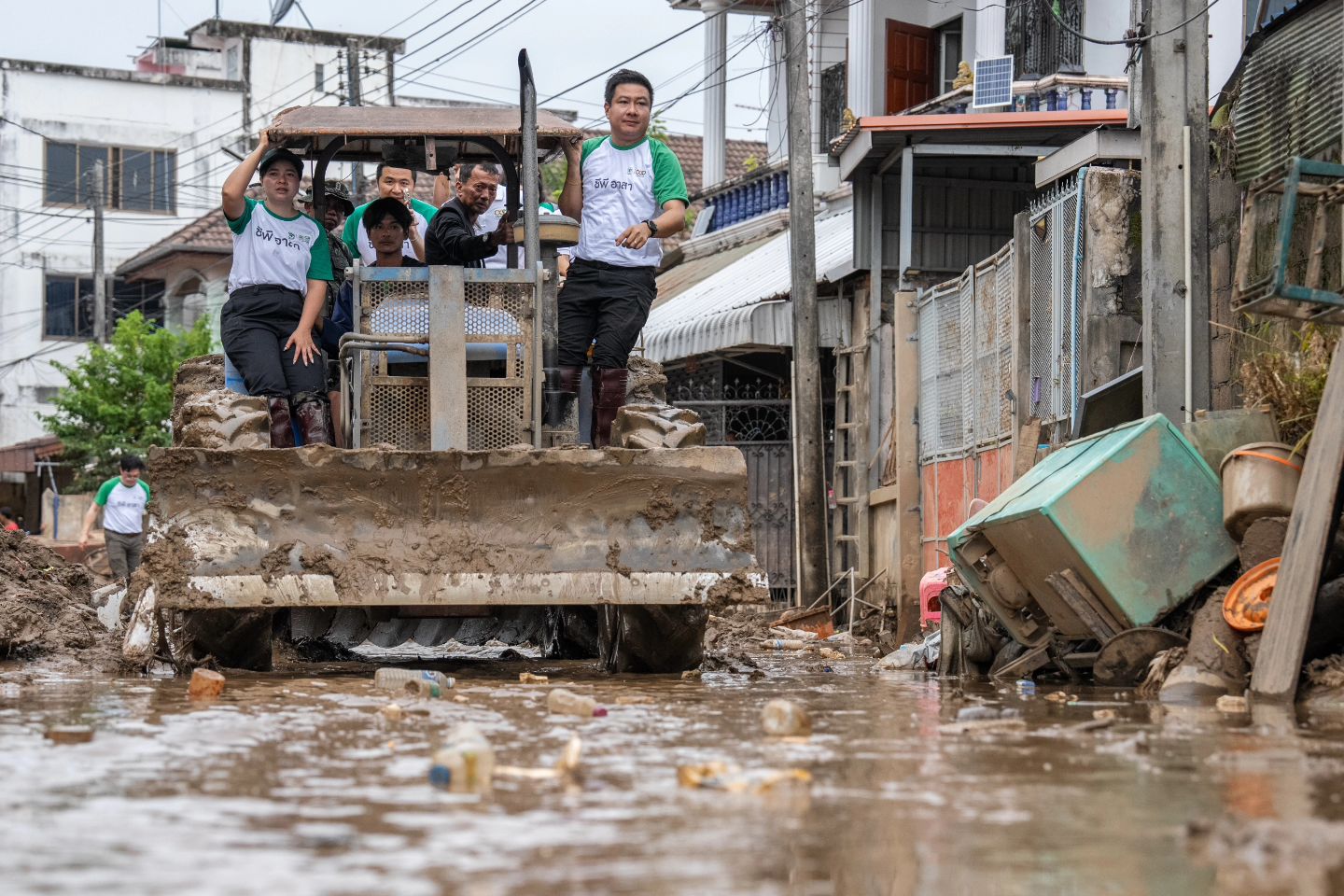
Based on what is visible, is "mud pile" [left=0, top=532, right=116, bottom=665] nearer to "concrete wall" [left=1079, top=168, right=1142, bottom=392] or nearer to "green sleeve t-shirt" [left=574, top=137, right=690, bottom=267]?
"green sleeve t-shirt" [left=574, top=137, right=690, bottom=267]

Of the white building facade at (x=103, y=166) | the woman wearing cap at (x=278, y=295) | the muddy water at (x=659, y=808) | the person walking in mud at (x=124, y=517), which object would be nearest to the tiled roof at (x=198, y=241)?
the white building facade at (x=103, y=166)

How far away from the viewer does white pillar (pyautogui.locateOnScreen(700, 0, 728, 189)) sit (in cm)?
2514

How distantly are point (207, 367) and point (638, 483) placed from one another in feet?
11.2

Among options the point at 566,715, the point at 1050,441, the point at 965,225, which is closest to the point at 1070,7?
the point at 965,225

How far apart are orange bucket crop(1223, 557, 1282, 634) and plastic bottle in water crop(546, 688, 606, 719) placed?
2602mm

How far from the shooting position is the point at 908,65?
22188 millimetres

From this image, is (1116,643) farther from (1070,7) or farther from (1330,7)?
(1070,7)

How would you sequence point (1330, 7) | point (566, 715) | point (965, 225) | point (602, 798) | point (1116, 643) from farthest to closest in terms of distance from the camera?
point (965, 225) < point (1330, 7) < point (1116, 643) < point (566, 715) < point (602, 798)

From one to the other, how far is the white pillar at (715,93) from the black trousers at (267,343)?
1636 centimetres

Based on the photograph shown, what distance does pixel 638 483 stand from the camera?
25.9 ft

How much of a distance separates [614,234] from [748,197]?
1497cm

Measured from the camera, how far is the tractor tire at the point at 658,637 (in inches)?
334

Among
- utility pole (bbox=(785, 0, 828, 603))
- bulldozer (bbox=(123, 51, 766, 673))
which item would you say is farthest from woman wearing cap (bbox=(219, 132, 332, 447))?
utility pole (bbox=(785, 0, 828, 603))

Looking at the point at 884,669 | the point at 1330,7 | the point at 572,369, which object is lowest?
the point at 884,669
